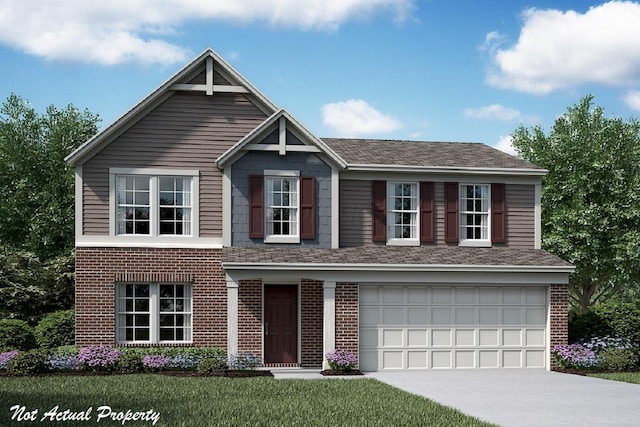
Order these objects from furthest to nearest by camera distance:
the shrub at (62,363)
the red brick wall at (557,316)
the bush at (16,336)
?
the bush at (16,336)
the red brick wall at (557,316)
the shrub at (62,363)

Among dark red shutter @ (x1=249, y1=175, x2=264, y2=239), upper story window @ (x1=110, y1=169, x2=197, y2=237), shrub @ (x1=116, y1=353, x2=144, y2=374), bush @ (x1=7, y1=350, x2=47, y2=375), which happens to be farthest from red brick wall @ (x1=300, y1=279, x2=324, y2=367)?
bush @ (x1=7, y1=350, x2=47, y2=375)

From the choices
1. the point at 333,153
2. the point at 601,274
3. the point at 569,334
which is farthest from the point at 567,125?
the point at 333,153

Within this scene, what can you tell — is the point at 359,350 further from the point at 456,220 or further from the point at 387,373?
the point at 456,220

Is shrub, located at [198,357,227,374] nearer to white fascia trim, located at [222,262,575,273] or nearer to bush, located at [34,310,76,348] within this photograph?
white fascia trim, located at [222,262,575,273]

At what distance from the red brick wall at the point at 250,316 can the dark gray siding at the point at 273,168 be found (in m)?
1.27

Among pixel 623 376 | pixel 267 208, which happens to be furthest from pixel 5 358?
pixel 623 376

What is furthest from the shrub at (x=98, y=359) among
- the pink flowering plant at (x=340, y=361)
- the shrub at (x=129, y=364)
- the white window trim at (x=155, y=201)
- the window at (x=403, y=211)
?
the window at (x=403, y=211)

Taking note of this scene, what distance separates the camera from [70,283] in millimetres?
33031

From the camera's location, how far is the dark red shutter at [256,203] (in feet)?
82.2

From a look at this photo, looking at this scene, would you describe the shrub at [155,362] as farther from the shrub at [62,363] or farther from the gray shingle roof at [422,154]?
the gray shingle roof at [422,154]

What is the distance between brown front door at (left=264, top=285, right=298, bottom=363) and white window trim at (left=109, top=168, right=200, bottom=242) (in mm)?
2939

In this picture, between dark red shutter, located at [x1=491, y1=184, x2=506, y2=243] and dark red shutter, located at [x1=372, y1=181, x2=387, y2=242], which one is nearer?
dark red shutter, located at [x1=372, y1=181, x2=387, y2=242]

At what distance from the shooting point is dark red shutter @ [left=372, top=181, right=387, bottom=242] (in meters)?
26.3

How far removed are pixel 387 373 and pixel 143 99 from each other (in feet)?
34.2
